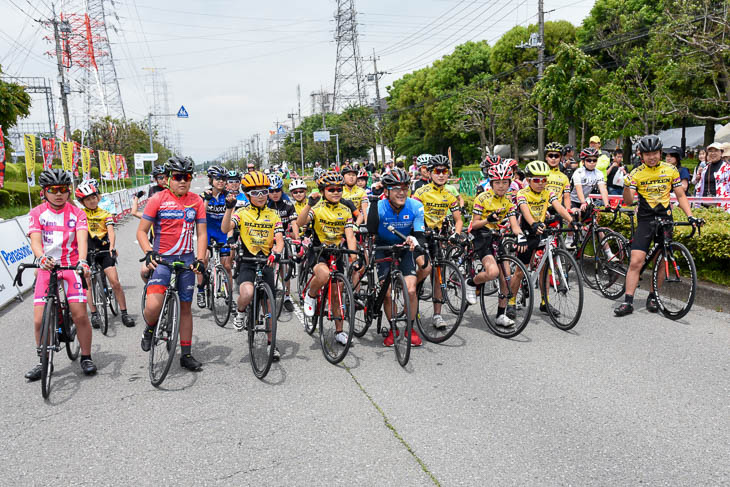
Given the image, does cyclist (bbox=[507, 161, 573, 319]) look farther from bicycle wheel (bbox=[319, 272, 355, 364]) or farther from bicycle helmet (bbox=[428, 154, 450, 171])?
bicycle wheel (bbox=[319, 272, 355, 364])

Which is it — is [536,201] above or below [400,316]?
above

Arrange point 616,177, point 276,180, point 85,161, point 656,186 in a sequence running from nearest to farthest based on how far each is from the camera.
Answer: point 656,186 → point 276,180 → point 616,177 → point 85,161

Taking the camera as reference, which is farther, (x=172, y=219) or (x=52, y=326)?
(x=172, y=219)

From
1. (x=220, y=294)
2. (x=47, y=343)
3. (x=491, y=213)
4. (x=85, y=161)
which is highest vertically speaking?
(x=85, y=161)

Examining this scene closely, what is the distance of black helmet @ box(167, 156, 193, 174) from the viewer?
219 inches

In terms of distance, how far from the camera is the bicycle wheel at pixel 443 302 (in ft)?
21.1

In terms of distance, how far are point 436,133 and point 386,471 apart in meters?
61.9

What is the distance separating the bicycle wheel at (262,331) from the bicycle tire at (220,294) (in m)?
2.01

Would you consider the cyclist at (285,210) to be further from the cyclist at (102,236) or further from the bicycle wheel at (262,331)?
the bicycle wheel at (262,331)

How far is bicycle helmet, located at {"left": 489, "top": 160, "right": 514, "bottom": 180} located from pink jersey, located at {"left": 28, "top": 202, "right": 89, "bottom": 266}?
4.70 metres

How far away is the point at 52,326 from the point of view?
5.41m

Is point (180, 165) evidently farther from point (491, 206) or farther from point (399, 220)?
point (491, 206)

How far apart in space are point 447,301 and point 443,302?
8 centimetres

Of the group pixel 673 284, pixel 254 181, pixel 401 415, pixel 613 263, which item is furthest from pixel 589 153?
pixel 401 415
